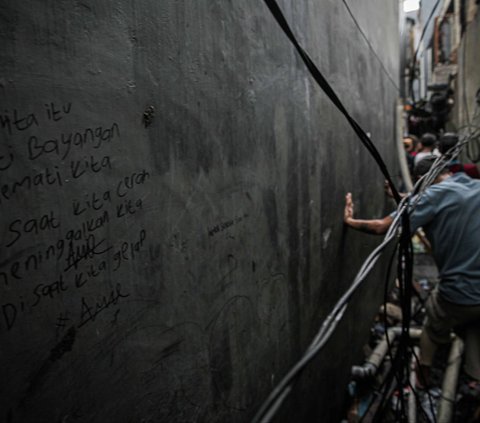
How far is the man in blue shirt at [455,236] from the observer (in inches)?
138

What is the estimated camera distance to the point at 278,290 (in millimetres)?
2461

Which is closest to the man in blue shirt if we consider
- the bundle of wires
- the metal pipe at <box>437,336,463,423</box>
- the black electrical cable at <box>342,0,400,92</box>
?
the metal pipe at <box>437,336,463,423</box>

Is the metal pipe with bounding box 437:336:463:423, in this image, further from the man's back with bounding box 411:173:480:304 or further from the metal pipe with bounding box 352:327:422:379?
the man's back with bounding box 411:173:480:304

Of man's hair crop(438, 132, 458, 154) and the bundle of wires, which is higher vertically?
man's hair crop(438, 132, 458, 154)

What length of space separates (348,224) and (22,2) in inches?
136

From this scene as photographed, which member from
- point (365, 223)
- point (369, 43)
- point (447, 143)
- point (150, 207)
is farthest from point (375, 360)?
point (150, 207)

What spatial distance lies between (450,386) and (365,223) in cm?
230

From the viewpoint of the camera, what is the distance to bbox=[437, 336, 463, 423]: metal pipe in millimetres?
3877

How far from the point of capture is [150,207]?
4.55ft

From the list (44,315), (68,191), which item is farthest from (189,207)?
(44,315)

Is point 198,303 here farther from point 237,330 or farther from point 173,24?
point 173,24

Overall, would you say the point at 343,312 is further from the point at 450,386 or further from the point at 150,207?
the point at 450,386

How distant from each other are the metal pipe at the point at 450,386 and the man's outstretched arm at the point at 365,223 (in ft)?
6.90

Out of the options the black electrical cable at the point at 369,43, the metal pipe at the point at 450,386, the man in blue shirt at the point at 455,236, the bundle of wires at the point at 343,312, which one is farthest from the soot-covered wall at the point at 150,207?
the metal pipe at the point at 450,386
